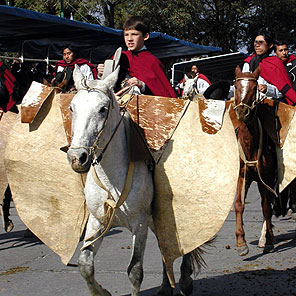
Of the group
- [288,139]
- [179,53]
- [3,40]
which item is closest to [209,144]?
[288,139]

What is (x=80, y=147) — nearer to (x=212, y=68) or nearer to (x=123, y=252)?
(x=123, y=252)

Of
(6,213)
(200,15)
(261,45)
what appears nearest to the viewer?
(261,45)

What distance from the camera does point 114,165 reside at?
493 centimetres

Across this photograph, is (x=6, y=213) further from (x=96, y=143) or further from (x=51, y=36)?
(x=51, y=36)

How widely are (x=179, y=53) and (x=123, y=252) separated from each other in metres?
14.5

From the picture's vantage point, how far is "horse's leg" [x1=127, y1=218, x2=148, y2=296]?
5078 millimetres

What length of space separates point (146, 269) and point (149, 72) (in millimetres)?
2463

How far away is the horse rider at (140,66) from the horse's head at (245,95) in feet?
6.20

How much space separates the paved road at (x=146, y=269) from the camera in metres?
6.38

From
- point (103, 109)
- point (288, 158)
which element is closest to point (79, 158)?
point (103, 109)

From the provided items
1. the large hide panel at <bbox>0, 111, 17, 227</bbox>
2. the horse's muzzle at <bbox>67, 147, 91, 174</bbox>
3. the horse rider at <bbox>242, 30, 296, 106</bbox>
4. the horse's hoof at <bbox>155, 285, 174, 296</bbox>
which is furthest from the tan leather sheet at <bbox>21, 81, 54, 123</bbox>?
the horse rider at <bbox>242, 30, 296, 106</bbox>

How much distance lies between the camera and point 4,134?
834cm

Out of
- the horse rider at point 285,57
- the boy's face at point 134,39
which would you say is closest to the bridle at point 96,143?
the boy's face at point 134,39

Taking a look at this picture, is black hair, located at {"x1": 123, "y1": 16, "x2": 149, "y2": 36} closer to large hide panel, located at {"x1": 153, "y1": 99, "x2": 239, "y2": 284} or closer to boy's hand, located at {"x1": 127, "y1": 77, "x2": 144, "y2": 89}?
boy's hand, located at {"x1": 127, "y1": 77, "x2": 144, "y2": 89}
